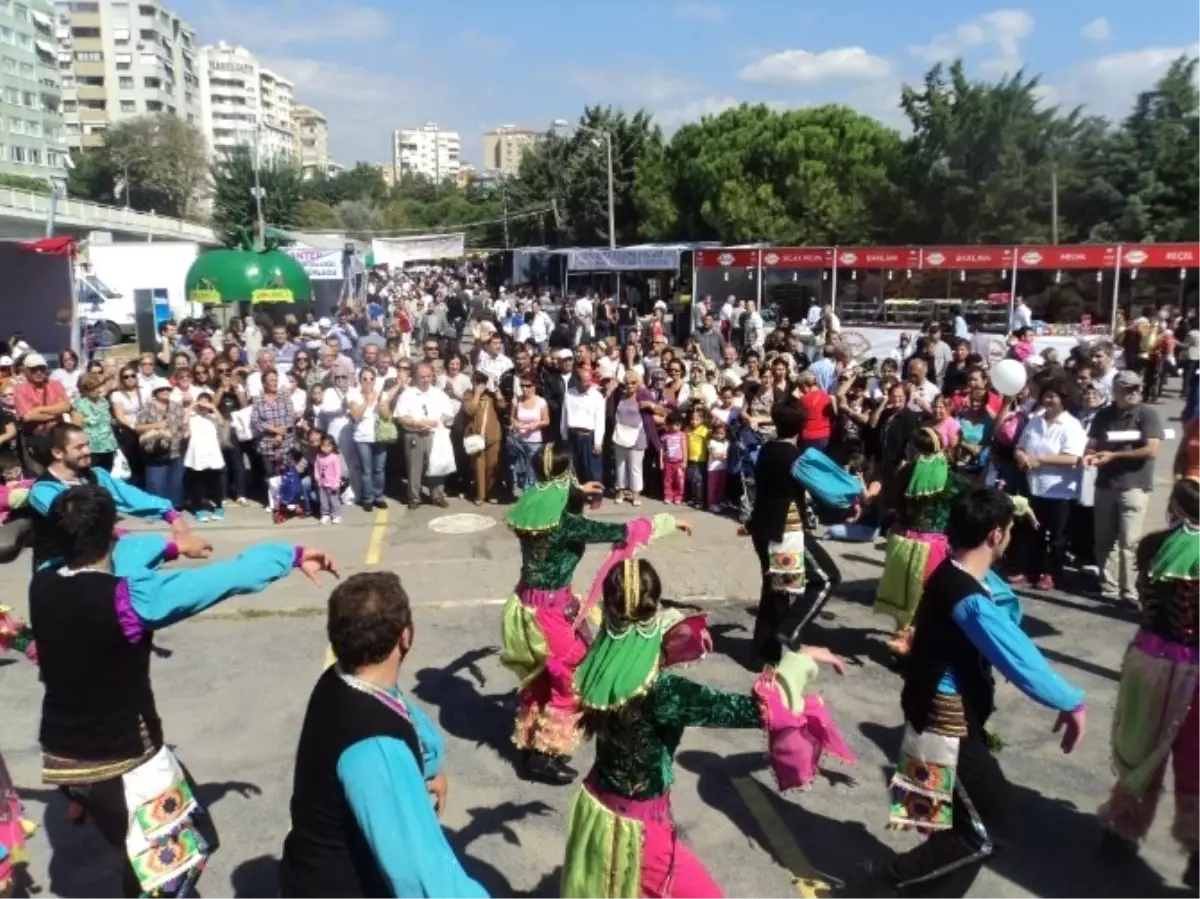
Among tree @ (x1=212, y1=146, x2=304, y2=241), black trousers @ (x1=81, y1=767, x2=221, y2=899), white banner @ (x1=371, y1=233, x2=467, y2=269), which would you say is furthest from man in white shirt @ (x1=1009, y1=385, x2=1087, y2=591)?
tree @ (x1=212, y1=146, x2=304, y2=241)

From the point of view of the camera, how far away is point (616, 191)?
50.0 m

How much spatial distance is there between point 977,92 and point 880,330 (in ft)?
72.0

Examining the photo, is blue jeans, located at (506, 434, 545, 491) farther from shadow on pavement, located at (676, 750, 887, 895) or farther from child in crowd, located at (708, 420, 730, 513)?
shadow on pavement, located at (676, 750, 887, 895)

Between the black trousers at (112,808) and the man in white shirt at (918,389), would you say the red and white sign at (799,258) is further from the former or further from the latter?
the black trousers at (112,808)

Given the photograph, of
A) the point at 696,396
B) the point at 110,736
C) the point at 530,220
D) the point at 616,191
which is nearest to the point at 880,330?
the point at 696,396

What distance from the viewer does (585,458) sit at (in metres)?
11.3

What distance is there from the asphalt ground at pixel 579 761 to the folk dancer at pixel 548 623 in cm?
27

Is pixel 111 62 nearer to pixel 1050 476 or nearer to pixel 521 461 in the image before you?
pixel 521 461

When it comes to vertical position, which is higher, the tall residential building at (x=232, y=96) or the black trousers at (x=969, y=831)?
the tall residential building at (x=232, y=96)

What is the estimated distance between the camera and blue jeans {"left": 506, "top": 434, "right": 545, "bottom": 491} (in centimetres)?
1132

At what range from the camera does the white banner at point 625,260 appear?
28.3 metres

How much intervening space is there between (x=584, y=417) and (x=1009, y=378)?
4.49 meters

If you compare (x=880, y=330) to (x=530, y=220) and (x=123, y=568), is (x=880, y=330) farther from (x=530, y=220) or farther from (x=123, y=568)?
(x=530, y=220)

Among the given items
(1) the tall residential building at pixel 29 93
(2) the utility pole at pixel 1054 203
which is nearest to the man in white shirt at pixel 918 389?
(2) the utility pole at pixel 1054 203
